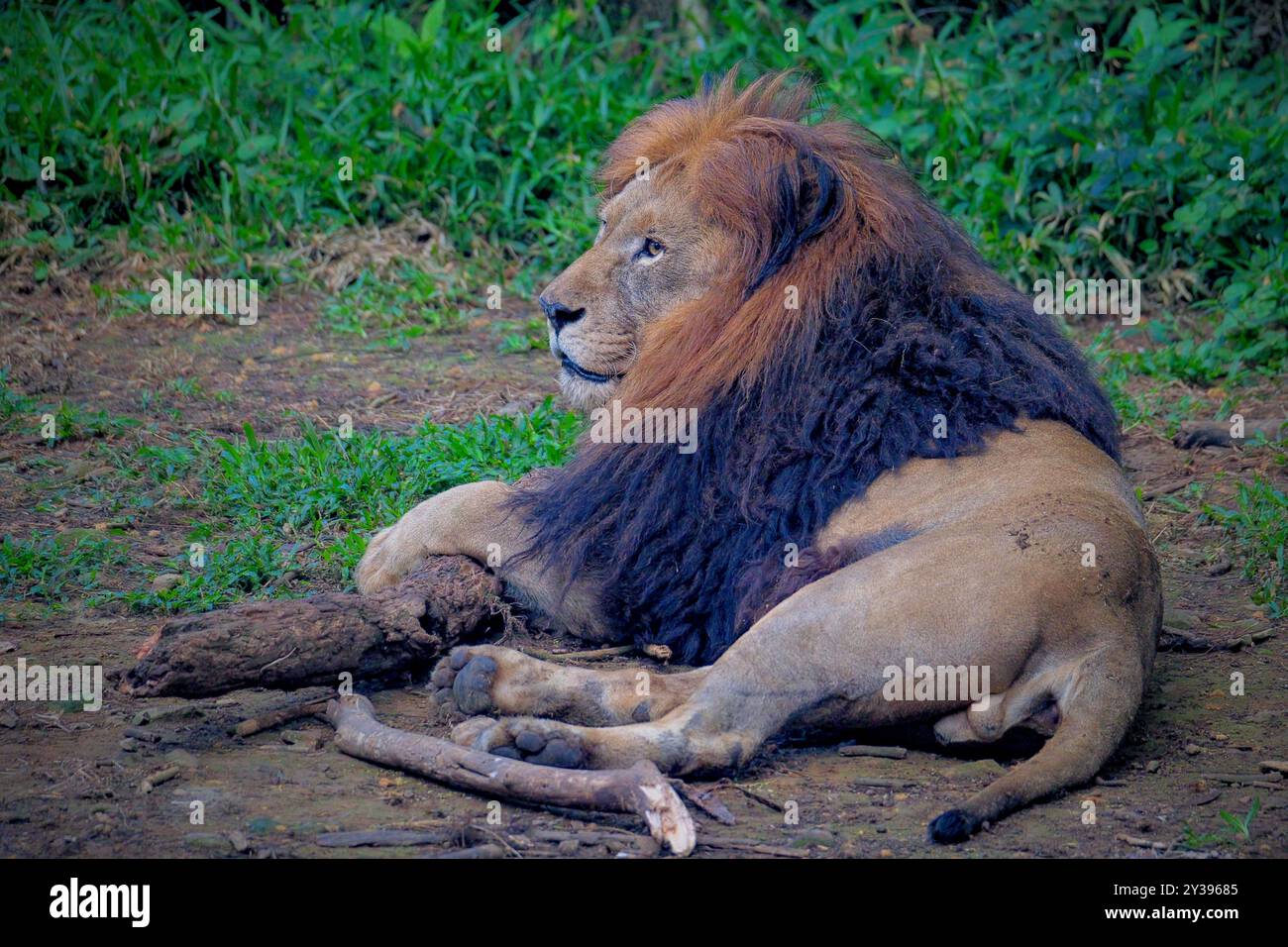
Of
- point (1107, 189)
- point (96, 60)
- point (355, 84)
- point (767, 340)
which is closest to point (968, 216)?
point (1107, 189)

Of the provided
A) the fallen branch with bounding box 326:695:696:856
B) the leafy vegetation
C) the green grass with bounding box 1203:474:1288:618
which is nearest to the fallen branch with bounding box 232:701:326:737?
the fallen branch with bounding box 326:695:696:856

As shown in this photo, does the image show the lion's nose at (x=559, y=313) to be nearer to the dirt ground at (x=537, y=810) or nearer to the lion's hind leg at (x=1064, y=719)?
the dirt ground at (x=537, y=810)

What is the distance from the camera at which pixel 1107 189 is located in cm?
782

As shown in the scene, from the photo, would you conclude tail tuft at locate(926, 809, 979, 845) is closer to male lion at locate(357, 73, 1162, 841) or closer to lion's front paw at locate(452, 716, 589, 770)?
male lion at locate(357, 73, 1162, 841)

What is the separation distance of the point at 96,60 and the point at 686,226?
17.2ft

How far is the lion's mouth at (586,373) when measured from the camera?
181 inches

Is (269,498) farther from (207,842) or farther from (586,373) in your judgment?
(207,842)

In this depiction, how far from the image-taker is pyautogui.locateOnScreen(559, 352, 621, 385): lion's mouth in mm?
4590

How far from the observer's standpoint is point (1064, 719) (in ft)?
11.7

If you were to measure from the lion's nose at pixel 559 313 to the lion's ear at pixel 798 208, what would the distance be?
1.94 ft

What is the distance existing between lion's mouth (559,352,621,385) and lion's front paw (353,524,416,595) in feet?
2.47

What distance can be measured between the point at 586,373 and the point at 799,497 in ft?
3.07

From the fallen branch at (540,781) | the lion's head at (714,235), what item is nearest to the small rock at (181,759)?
the fallen branch at (540,781)

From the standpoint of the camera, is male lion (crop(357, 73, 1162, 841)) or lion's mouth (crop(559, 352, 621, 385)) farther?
lion's mouth (crop(559, 352, 621, 385))
